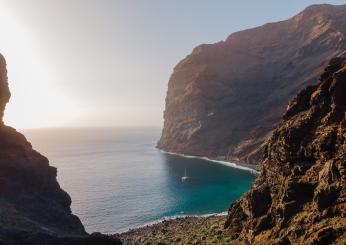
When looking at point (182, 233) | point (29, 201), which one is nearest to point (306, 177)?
point (182, 233)

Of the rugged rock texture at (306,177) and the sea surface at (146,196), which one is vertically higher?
the rugged rock texture at (306,177)

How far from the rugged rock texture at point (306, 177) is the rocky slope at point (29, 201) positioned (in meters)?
26.9

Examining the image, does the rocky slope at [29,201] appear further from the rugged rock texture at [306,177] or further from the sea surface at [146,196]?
the sea surface at [146,196]

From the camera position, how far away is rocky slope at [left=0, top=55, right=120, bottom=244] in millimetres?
56812

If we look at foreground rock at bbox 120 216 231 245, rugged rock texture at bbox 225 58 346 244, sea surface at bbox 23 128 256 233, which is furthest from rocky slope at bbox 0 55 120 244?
sea surface at bbox 23 128 256 233

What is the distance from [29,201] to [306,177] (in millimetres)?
46817

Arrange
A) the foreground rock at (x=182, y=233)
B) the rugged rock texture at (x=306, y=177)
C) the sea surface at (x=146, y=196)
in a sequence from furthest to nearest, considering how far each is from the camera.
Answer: the sea surface at (x=146, y=196), the foreground rock at (x=182, y=233), the rugged rock texture at (x=306, y=177)

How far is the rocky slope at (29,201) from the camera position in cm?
5681

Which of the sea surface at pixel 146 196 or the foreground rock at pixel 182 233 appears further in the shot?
the sea surface at pixel 146 196

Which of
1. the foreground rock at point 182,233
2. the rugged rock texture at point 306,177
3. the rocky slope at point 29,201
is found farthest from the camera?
the foreground rock at point 182,233

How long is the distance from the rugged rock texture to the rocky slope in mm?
26905

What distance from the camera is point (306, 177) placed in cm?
6650

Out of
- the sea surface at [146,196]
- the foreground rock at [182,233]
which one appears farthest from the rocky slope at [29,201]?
the sea surface at [146,196]

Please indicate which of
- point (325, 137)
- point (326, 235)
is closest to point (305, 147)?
point (325, 137)
